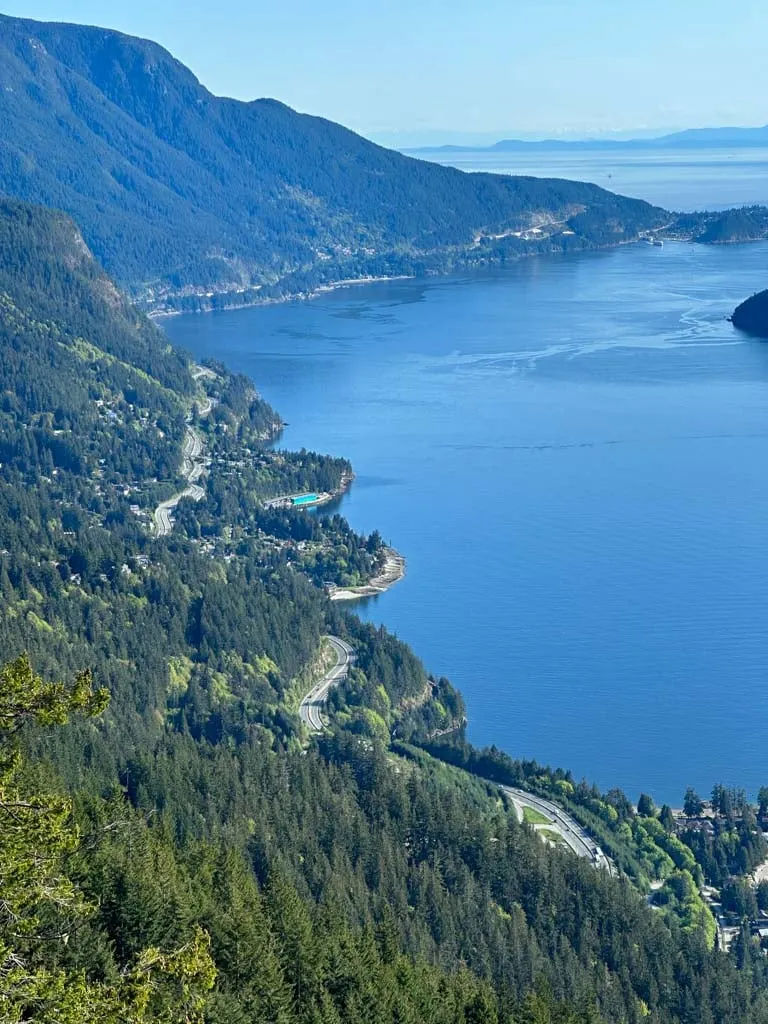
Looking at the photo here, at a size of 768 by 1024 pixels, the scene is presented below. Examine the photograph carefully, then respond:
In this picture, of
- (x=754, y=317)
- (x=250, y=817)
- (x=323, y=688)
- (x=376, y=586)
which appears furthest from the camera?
(x=754, y=317)

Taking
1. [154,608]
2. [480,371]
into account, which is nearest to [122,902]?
[154,608]

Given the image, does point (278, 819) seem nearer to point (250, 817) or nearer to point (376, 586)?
point (250, 817)

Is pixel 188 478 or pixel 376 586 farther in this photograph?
pixel 188 478

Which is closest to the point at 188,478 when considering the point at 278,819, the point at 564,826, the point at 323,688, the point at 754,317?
the point at 323,688

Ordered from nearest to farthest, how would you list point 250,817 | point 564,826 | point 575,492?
point 250,817 < point 564,826 < point 575,492

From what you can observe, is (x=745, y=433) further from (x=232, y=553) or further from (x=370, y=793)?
(x=370, y=793)

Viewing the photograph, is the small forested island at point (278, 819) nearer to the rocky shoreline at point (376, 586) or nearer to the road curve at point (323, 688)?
the road curve at point (323, 688)
